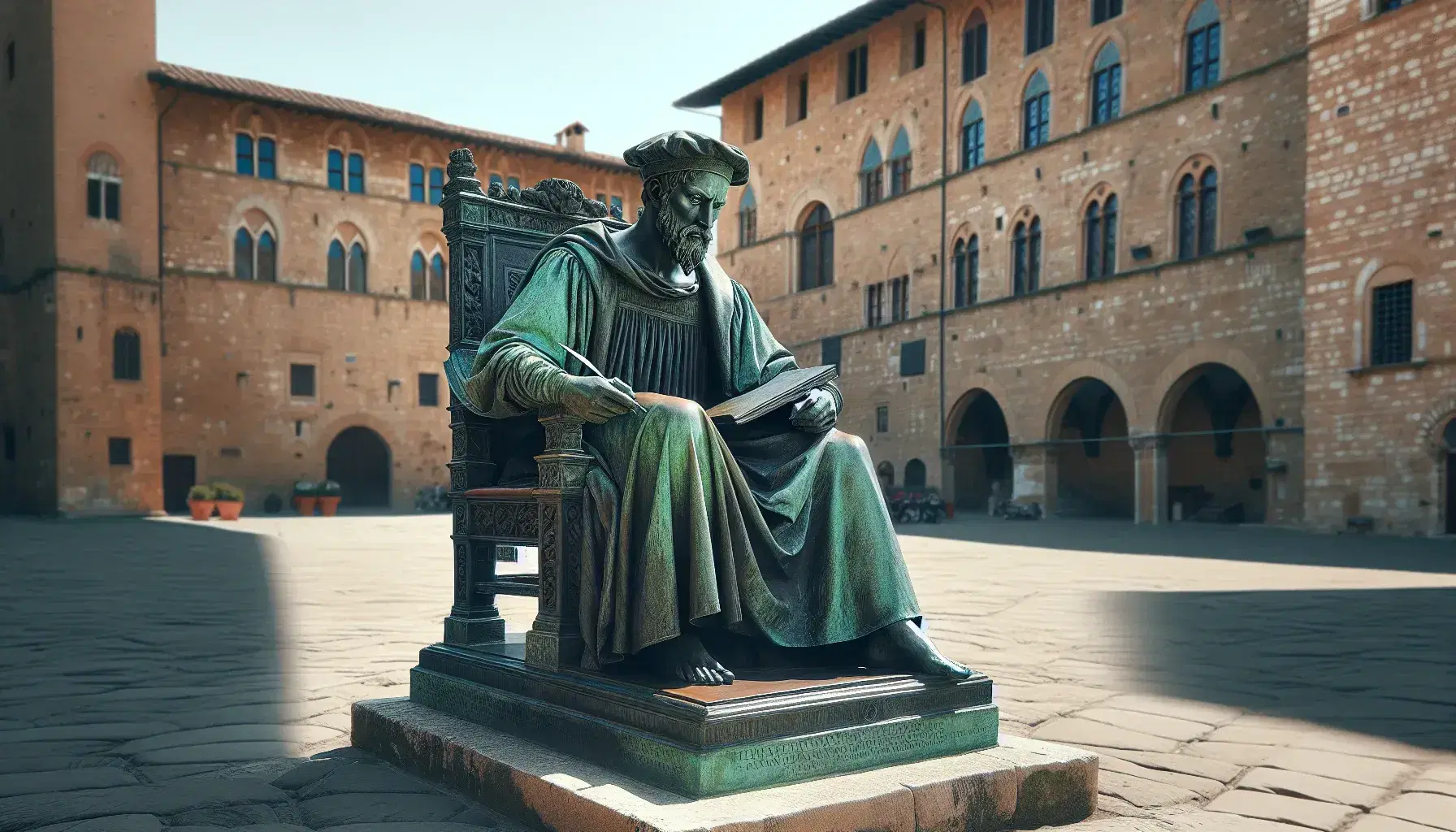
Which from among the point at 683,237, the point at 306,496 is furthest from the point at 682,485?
the point at 306,496

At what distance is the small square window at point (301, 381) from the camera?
2744cm

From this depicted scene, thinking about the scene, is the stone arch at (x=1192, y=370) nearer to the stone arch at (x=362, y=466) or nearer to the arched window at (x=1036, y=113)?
the arched window at (x=1036, y=113)

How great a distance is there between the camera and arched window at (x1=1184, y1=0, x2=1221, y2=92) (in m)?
19.6

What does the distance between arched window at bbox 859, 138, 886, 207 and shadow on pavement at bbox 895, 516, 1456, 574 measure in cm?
975

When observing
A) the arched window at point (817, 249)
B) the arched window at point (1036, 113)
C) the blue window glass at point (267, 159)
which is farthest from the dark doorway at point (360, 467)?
the arched window at point (1036, 113)

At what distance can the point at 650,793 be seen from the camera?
6.93 ft

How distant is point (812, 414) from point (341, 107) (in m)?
28.0

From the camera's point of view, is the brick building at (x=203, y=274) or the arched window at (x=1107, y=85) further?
the brick building at (x=203, y=274)

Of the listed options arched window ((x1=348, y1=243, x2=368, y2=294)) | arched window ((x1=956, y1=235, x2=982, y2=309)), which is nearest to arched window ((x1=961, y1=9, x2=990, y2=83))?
arched window ((x1=956, y1=235, x2=982, y2=309))

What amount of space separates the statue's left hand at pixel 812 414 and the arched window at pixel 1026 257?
69.0ft

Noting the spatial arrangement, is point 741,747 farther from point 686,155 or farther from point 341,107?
point 341,107

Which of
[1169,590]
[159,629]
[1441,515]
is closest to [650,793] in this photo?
[159,629]

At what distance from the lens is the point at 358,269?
28859 mm

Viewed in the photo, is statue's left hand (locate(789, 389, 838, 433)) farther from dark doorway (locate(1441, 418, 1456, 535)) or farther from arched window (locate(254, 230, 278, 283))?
arched window (locate(254, 230, 278, 283))
